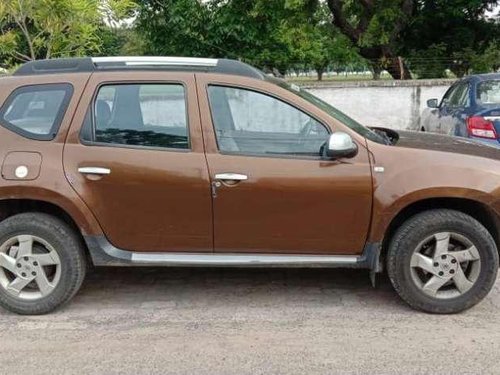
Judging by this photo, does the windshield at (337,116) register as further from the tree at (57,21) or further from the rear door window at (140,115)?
the tree at (57,21)

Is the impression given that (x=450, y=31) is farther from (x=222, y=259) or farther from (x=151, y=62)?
(x=222, y=259)

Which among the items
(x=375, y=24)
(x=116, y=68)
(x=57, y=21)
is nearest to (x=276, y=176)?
(x=116, y=68)

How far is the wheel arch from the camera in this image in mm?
4277

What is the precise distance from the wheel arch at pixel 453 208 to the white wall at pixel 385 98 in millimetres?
8766

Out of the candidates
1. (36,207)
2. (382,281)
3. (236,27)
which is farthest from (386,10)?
(36,207)

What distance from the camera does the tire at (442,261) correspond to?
165 inches

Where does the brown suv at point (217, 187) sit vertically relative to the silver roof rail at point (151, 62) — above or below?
below

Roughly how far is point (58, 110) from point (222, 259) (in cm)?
158

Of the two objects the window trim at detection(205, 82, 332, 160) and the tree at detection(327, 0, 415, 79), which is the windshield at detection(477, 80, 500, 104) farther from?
the tree at detection(327, 0, 415, 79)

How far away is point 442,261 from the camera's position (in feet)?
13.9

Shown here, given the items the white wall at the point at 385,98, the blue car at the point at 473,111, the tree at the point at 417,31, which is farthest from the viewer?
the tree at the point at 417,31

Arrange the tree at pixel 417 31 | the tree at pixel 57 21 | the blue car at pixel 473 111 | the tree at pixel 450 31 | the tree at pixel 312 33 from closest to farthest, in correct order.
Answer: the tree at pixel 57 21, the blue car at pixel 473 111, the tree at pixel 417 31, the tree at pixel 312 33, the tree at pixel 450 31

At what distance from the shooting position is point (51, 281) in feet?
14.4

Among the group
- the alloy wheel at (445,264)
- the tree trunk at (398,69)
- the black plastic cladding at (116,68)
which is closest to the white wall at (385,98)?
the tree trunk at (398,69)
